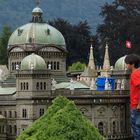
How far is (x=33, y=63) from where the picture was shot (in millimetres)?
80188

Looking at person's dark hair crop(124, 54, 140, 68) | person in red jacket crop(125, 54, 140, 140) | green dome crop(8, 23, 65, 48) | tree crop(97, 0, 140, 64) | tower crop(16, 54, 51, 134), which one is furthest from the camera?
tree crop(97, 0, 140, 64)

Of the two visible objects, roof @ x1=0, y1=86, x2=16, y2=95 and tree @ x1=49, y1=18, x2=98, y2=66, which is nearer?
roof @ x1=0, y1=86, x2=16, y2=95

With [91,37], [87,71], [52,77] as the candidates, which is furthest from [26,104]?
[91,37]

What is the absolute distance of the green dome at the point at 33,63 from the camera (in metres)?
80.2

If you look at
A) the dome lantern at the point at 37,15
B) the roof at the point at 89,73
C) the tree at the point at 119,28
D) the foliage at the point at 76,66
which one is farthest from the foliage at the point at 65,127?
the tree at the point at 119,28

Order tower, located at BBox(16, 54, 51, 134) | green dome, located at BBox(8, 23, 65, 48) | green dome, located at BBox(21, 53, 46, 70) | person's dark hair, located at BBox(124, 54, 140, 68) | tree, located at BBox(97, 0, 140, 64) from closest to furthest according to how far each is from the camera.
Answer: person's dark hair, located at BBox(124, 54, 140, 68) → tower, located at BBox(16, 54, 51, 134) → green dome, located at BBox(21, 53, 46, 70) → green dome, located at BBox(8, 23, 65, 48) → tree, located at BBox(97, 0, 140, 64)

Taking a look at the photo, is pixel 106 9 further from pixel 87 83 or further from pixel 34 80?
pixel 34 80

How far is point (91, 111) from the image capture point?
275 ft

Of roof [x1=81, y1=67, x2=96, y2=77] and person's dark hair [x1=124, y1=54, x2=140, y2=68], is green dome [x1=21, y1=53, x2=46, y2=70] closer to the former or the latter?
roof [x1=81, y1=67, x2=96, y2=77]

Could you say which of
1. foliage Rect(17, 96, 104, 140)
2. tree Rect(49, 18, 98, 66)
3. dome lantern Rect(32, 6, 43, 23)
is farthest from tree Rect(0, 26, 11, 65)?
foliage Rect(17, 96, 104, 140)

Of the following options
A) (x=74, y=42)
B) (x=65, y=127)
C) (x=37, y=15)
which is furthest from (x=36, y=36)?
(x=65, y=127)

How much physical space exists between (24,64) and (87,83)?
12.6m

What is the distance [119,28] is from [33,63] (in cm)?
5472

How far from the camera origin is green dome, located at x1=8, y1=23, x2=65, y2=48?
89000 millimetres
